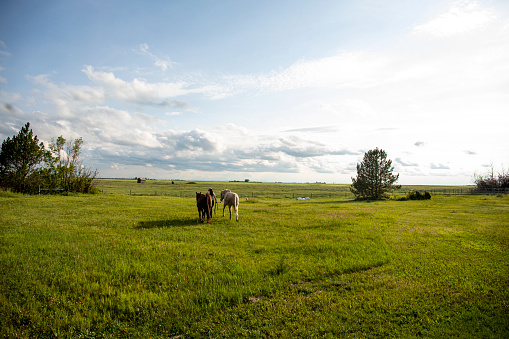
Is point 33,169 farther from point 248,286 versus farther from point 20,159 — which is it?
point 248,286

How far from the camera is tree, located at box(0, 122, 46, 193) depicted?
36.8m

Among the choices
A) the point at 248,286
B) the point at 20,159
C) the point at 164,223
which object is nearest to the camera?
the point at 248,286

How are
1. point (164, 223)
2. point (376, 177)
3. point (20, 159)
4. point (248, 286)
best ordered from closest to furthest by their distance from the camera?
point (248, 286), point (164, 223), point (20, 159), point (376, 177)

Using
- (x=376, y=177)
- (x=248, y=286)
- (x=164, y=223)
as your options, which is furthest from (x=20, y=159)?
(x=376, y=177)

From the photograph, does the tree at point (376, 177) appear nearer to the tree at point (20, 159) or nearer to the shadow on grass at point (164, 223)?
the shadow on grass at point (164, 223)

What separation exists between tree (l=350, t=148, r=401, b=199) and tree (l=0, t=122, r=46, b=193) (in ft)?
196

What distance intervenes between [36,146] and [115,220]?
35.2 meters

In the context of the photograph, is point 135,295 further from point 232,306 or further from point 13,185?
point 13,185

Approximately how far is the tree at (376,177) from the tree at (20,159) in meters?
59.7

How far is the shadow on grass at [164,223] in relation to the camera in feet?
49.9

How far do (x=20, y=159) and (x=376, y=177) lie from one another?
2528 inches

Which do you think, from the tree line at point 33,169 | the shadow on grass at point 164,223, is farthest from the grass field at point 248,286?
the tree line at point 33,169

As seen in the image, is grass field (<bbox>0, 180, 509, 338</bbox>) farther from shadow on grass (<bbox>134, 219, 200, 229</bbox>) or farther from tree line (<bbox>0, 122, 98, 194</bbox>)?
tree line (<bbox>0, 122, 98, 194</bbox>)

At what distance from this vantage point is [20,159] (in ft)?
125
